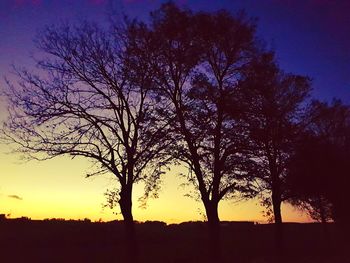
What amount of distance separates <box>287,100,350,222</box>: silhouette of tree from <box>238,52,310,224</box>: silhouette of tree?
1195 mm

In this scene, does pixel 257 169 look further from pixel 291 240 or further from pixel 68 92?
pixel 291 240

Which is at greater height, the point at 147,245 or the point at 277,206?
the point at 277,206

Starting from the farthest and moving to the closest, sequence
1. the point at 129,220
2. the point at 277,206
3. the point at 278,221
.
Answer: the point at 278,221, the point at 277,206, the point at 129,220

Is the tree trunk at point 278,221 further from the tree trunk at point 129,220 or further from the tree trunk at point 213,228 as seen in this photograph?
the tree trunk at point 129,220

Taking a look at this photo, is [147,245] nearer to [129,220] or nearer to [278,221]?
[278,221]

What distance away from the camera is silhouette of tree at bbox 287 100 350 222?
129 ft

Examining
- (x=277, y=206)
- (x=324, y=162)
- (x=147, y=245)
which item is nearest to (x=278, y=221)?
(x=277, y=206)

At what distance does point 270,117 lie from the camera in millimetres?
31422

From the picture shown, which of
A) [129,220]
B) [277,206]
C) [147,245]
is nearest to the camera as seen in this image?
[129,220]

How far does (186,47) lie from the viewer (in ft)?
95.1

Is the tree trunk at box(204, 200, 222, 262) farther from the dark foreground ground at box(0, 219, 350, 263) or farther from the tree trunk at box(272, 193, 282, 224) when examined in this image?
the tree trunk at box(272, 193, 282, 224)

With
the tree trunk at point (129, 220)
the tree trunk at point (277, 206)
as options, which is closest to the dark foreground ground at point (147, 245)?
the tree trunk at point (277, 206)

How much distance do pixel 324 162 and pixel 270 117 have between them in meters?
12.3

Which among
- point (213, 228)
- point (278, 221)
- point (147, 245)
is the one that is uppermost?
point (278, 221)
